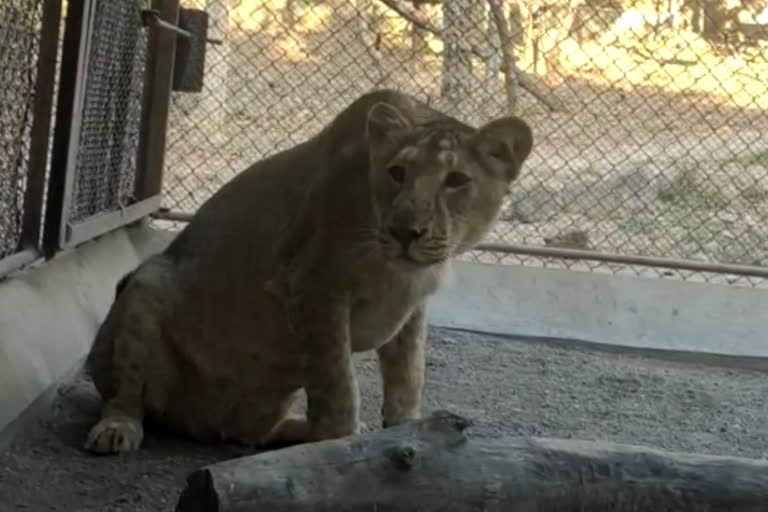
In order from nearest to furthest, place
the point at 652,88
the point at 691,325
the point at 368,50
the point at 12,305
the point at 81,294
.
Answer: the point at 12,305
the point at 81,294
the point at 691,325
the point at 368,50
the point at 652,88

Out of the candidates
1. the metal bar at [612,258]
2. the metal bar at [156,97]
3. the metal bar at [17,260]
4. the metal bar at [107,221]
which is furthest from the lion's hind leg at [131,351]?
the metal bar at [612,258]

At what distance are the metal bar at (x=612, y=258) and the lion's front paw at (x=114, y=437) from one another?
287cm

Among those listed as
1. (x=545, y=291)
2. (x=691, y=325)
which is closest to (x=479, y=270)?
(x=545, y=291)

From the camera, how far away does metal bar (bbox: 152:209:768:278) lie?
7430 mm

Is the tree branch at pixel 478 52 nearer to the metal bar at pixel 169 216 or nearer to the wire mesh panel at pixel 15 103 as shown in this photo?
the metal bar at pixel 169 216

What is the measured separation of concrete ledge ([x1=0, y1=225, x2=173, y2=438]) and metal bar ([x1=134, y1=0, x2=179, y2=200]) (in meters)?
0.52

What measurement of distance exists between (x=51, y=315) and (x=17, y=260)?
29 centimetres

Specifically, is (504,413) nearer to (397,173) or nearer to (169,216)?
(397,173)

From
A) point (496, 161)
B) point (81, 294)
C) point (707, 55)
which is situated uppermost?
point (707, 55)

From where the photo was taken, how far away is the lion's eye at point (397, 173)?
13.5ft

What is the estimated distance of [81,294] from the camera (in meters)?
5.94

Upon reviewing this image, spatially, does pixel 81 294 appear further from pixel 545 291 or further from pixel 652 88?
pixel 652 88

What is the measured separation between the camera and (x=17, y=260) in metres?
5.28

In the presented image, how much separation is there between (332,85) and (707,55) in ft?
9.00
